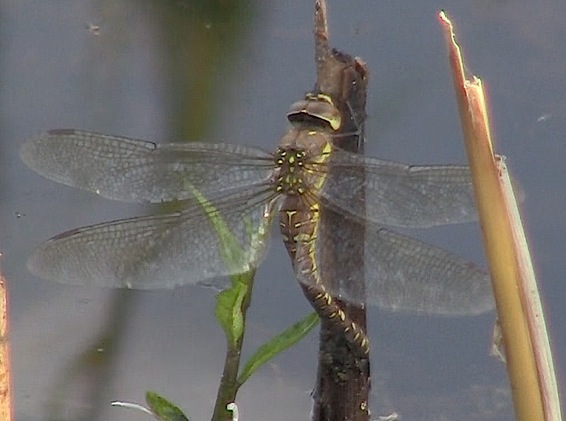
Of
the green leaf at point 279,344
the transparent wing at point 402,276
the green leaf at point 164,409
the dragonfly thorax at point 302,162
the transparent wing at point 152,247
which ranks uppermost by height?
the dragonfly thorax at point 302,162

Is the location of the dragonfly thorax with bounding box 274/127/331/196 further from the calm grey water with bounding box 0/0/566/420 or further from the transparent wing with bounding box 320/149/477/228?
the calm grey water with bounding box 0/0/566/420

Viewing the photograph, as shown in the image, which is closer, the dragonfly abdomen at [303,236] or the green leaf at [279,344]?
the green leaf at [279,344]

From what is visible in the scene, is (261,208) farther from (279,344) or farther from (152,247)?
(279,344)

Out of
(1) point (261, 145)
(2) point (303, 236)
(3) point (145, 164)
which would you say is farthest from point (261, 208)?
(1) point (261, 145)

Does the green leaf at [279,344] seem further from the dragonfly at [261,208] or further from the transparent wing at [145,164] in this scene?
the transparent wing at [145,164]

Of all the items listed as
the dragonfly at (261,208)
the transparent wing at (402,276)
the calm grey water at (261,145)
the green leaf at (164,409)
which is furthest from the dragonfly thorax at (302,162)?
the calm grey water at (261,145)

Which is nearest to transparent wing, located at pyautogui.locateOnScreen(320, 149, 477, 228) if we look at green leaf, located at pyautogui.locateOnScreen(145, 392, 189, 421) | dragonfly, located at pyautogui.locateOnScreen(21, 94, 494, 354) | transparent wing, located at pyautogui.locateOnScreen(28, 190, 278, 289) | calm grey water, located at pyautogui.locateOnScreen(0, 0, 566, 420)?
dragonfly, located at pyautogui.locateOnScreen(21, 94, 494, 354)

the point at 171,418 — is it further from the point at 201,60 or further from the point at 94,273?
the point at 201,60
